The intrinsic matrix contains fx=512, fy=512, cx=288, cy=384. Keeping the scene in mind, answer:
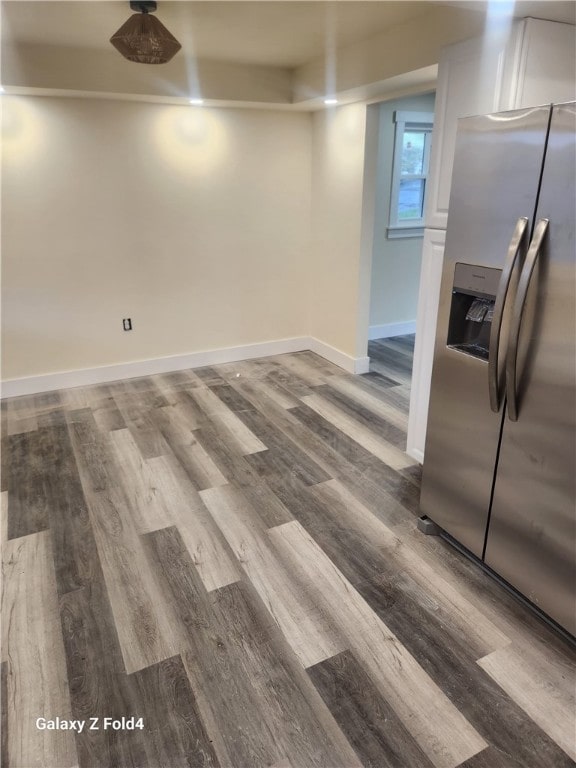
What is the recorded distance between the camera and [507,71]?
217 cm

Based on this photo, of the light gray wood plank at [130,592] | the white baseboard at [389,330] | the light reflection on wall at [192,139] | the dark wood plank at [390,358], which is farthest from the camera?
the white baseboard at [389,330]

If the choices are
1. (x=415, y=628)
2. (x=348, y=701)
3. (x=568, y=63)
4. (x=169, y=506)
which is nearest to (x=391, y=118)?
(x=568, y=63)

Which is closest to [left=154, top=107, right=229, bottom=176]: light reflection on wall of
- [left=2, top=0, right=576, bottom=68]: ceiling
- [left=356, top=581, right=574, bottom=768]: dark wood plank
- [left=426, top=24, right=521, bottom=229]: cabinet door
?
[left=2, top=0, right=576, bottom=68]: ceiling

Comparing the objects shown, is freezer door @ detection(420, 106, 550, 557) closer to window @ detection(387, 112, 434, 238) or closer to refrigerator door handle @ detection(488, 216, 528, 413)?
refrigerator door handle @ detection(488, 216, 528, 413)

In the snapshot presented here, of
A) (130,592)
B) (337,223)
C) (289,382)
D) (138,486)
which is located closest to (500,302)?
(130,592)

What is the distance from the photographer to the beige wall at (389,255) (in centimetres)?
463

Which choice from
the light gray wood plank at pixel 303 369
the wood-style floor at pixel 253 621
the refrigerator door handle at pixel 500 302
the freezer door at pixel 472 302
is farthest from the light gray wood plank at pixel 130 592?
the light gray wood plank at pixel 303 369

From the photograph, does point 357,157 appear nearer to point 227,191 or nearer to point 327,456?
point 227,191

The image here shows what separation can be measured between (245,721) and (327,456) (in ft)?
5.57

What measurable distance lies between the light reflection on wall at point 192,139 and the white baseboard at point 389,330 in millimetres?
2247

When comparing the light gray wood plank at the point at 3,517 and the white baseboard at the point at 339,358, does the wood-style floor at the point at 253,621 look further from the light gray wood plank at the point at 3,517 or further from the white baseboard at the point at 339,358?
the white baseboard at the point at 339,358

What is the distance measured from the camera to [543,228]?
1.67 meters

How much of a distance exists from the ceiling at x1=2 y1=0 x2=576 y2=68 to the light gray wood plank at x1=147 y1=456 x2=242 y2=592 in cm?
238

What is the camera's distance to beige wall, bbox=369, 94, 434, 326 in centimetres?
463
